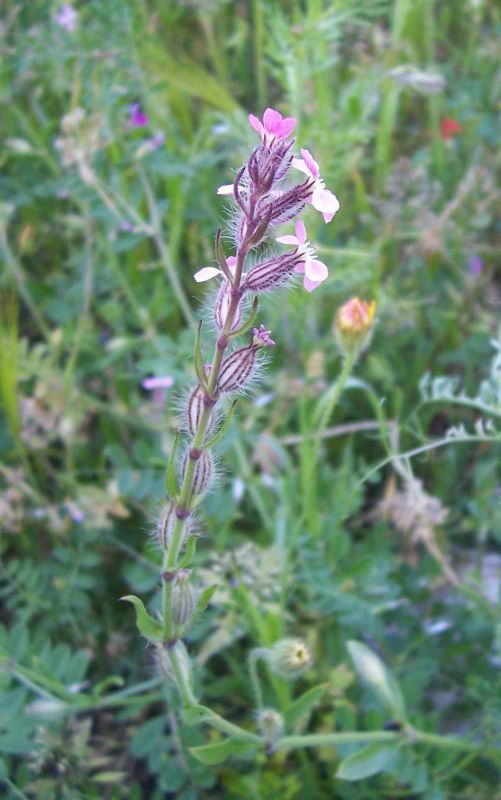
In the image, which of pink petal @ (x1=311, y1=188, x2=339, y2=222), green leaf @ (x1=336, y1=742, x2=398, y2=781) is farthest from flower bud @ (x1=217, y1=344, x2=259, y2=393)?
green leaf @ (x1=336, y1=742, x2=398, y2=781)

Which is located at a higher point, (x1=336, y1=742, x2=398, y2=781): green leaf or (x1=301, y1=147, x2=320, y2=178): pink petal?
(x1=301, y1=147, x2=320, y2=178): pink petal

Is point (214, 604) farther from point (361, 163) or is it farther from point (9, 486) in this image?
point (361, 163)

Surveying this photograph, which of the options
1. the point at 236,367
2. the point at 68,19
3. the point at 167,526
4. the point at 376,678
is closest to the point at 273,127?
the point at 236,367

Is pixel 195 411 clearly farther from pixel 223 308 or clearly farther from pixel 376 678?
pixel 376 678

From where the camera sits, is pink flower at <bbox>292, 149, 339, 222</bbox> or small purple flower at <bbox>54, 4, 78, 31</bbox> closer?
pink flower at <bbox>292, 149, 339, 222</bbox>

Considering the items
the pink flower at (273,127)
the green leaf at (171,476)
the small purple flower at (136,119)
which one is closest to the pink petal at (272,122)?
the pink flower at (273,127)

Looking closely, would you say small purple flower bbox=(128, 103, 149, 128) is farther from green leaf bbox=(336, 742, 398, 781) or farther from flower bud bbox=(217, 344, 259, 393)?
green leaf bbox=(336, 742, 398, 781)

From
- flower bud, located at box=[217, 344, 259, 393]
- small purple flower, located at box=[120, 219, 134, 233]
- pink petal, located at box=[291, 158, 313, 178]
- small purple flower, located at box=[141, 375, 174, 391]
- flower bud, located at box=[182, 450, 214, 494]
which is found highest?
pink petal, located at box=[291, 158, 313, 178]

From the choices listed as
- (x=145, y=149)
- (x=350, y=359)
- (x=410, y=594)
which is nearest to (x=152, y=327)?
(x=145, y=149)
